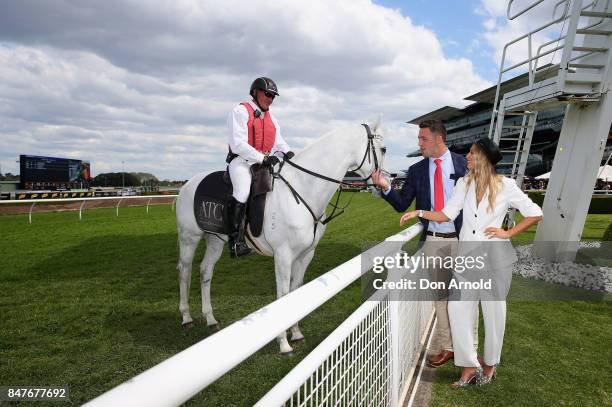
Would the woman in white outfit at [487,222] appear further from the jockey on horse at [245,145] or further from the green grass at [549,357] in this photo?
the jockey on horse at [245,145]

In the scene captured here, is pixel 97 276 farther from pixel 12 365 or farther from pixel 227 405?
pixel 227 405

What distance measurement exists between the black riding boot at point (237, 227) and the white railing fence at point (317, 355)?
5.87ft

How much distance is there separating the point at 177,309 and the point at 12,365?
1.98 meters

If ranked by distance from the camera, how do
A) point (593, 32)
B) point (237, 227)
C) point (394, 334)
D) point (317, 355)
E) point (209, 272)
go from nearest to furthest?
point (317, 355) → point (394, 334) → point (237, 227) → point (209, 272) → point (593, 32)

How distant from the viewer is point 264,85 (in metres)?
4.08

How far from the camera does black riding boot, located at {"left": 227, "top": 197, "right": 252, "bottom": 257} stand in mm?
4031

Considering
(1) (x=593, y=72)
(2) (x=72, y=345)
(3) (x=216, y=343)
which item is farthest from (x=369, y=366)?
(1) (x=593, y=72)

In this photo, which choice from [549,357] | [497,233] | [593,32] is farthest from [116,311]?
[593,32]

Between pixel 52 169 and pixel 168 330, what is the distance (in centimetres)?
4122

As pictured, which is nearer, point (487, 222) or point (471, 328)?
point (487, 222)

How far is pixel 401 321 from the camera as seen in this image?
258 centimetres

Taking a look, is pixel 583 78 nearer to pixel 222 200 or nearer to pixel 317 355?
pixel 222 200

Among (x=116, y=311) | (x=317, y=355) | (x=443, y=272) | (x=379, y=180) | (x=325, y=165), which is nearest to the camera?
(x=317, y=355)

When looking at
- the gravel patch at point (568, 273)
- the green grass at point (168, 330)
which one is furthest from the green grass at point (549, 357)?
the gravel patch at point (568, 273)
